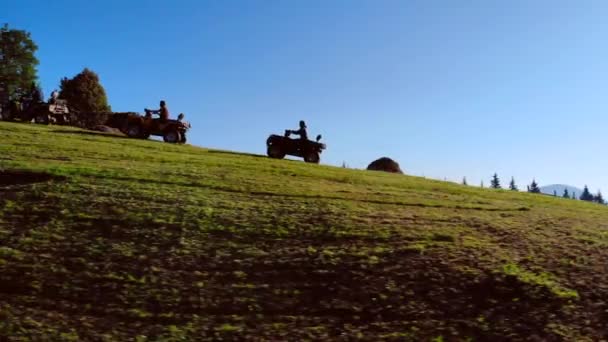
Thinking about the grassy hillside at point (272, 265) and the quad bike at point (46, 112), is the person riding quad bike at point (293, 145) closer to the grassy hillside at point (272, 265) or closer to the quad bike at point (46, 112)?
the grassy hillside at point (272, 265)

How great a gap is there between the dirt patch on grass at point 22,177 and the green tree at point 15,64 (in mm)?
49129

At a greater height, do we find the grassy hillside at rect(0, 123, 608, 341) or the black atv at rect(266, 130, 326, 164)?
the black atv at rect(266, 130, 326, 164)

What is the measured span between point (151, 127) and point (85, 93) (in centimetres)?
3495

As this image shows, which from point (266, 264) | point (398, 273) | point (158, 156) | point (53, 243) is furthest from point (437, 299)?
point (158, 156)

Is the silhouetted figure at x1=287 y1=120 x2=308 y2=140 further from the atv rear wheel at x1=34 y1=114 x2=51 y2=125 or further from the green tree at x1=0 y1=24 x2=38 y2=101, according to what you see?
the green tree at x1=0 y1=24 x2=38 y2=101

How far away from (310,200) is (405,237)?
13.2ft

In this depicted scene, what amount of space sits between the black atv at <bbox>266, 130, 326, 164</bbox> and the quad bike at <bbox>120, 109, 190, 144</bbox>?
17.6ft

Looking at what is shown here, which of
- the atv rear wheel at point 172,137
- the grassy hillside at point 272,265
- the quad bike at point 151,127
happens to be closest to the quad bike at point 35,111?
the quad bike at point 151,127

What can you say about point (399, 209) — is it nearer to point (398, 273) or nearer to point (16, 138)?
point (398, 273)

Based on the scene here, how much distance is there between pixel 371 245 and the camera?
9.95 meters

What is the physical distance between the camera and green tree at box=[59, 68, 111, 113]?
185ft

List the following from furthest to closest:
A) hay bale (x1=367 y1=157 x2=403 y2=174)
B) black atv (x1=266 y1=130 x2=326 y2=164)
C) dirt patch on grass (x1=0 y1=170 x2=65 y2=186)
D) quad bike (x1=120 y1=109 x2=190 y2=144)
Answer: hay bale (x1=367 y1=157 x2=403 y2=174), quad bike (x1=120 y1=109 x2=190 y2=144), black atv (x1=266 y1=130 x2=326 y2=164), dirt patch on grass (x1=0 y1=170 x2=65 y2=186)

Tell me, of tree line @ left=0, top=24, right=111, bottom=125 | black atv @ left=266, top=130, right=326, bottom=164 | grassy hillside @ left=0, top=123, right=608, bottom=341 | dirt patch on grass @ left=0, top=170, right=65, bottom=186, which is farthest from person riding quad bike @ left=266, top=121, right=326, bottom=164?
tree line @ left=0, top=24, right=111, bottom=125

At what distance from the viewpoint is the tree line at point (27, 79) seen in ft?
184
